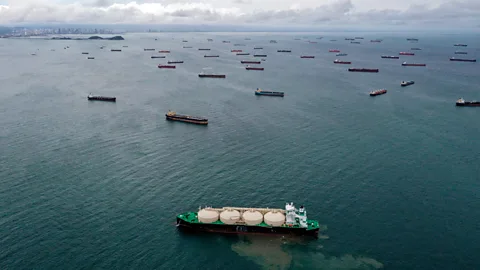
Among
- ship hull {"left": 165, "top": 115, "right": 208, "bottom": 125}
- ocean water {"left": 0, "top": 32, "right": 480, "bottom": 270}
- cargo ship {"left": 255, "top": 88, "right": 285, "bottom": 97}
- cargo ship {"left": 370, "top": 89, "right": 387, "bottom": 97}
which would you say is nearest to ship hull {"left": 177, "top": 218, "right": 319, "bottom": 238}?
ocean water {"left": 0, "top": 32, "right": 480, "bottom": 270}

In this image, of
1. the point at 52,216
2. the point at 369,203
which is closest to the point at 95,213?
the point at 52,216

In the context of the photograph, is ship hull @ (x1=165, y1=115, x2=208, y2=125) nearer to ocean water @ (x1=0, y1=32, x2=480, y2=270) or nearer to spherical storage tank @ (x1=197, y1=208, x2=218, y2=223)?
ocean water @ (x1=0, y1=32, x2=480, y2=270)

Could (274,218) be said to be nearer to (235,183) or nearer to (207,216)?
(207,216)

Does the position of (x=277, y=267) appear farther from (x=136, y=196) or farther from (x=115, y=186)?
(x=115, y=186)

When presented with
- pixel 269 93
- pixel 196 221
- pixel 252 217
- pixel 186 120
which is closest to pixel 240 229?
pixel 252 217

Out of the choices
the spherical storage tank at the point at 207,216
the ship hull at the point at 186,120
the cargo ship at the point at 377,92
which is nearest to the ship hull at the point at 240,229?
the spherical storage tank at the point at 207,216

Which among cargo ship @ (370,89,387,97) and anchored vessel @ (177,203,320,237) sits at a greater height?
cargo ship @ (370,89,387,97)
